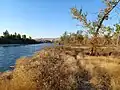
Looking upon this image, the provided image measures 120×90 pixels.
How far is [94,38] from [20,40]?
13790 centimetres

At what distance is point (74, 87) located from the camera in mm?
9320

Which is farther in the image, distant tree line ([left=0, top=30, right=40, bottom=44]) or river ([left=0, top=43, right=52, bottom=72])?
distant tree line ([left=0, top=30, right=40, bottom=44])

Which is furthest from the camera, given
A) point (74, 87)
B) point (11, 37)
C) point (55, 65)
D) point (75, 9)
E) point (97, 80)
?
point (11, 37)

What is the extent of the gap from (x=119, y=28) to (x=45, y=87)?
1275 centimetres

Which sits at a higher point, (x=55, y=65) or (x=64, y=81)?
(x=55, y=65)

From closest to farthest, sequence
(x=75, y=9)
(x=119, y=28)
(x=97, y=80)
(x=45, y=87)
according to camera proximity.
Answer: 1. (x=45, y=87)
2. (x=97, y=80)
3. (x=119, y=28)
4. (x=75, y=9)

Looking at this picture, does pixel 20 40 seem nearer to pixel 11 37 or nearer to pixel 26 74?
pixel 11 37

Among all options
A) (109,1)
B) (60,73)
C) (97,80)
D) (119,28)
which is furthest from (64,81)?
(109,1)

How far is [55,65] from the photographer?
28.6 ft

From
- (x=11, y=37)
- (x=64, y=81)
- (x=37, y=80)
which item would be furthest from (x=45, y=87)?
(x=11, y=37)

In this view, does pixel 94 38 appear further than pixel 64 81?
Yes

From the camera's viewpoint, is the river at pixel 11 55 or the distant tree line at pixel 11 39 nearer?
the river at pixel 11 55

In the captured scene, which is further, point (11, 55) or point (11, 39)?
point (11, 39)

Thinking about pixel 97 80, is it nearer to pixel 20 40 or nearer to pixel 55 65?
pixel 55 65
